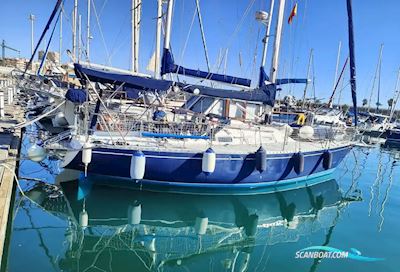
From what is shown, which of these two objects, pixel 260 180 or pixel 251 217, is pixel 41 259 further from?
pixel 260 180

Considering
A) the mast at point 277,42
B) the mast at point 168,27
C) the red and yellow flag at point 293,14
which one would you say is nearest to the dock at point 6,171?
the mast at point 168,27

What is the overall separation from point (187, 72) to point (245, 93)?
7.35 feet

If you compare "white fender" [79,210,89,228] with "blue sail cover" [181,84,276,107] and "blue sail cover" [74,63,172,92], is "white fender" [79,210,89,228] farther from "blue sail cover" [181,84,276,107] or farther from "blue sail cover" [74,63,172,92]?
"blue sail cover" [181,84,276,107]

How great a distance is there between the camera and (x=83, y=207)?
835cm

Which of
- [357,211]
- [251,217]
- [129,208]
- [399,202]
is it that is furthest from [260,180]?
[399,202]

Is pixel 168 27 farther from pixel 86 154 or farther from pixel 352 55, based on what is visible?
pixel 352 55

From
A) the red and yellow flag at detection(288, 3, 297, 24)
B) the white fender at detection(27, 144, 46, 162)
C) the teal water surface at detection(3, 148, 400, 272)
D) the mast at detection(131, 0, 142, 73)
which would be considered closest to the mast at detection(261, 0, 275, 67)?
the red and yellow flag at detection(288, 3, 297, 24)

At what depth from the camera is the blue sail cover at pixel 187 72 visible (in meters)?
11.5

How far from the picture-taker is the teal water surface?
6.18 metres

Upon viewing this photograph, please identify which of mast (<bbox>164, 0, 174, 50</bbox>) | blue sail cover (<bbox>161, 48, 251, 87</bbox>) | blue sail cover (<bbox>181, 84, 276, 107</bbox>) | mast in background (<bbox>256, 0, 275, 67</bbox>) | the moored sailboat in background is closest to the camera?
the moored sailboat in background

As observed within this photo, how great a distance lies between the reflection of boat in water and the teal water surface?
23mm

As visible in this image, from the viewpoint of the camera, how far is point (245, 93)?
11.4 meters

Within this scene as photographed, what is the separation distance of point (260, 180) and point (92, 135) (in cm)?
525

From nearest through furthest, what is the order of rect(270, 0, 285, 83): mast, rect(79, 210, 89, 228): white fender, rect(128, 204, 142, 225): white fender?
rect(79, 210, 89, 228): white fender, rect(128, 204, 142, 225): white fender, rect(270, 0, 285, 83): mast
